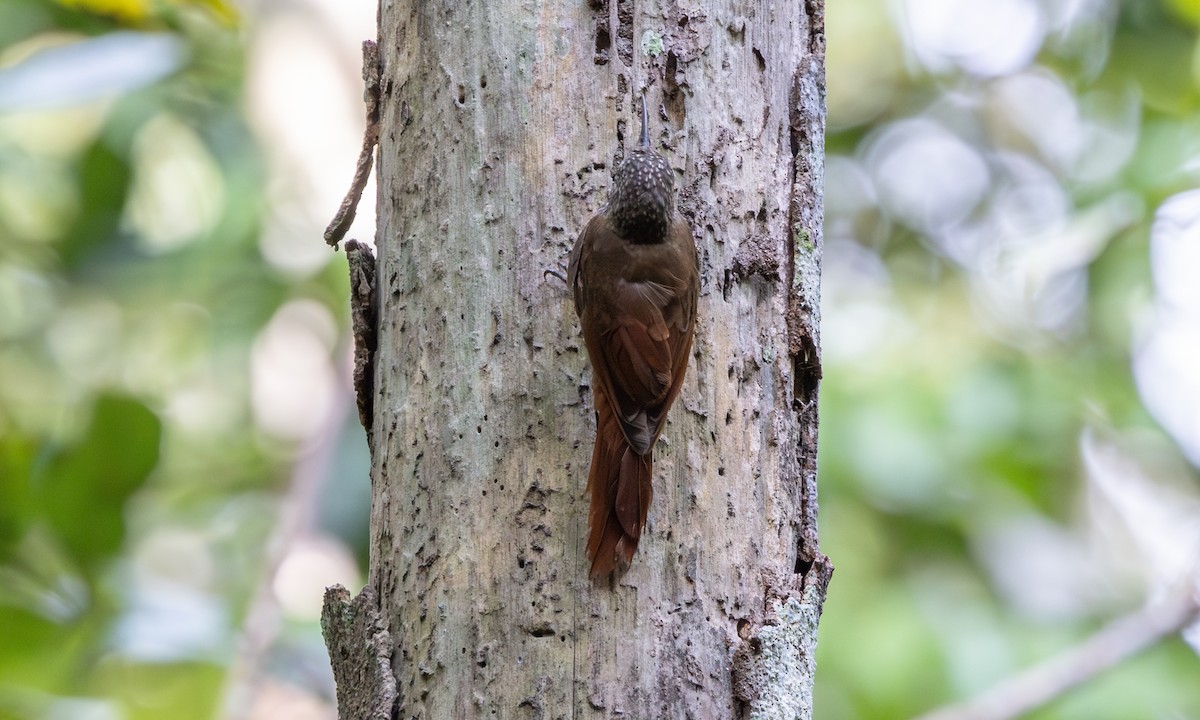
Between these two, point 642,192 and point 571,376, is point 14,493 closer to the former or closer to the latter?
point 571,376

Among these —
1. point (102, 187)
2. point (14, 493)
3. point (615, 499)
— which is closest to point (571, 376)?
point (615, 499)

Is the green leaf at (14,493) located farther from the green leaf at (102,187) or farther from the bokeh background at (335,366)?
the green leaf at (102,187)

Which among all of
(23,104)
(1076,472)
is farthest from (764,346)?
(1076,472)

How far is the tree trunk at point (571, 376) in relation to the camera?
1.83m

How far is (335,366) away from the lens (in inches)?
216

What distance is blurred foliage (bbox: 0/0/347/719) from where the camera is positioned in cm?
370

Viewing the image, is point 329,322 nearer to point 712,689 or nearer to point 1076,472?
point 1076,472

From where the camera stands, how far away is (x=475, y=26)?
2117 mm

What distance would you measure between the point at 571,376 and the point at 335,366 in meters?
3.71

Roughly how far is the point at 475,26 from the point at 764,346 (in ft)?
2.68

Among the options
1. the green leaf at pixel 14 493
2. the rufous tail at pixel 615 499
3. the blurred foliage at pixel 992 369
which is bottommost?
the rufous tail at pixel 615 499

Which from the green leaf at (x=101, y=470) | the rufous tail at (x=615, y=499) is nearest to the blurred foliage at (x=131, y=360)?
the green leaf at (x=101, y=470)

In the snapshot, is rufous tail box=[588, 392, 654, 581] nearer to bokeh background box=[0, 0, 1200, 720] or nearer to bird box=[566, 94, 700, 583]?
bird box=[566, 94, 700, 583]

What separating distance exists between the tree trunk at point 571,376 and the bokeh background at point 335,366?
67.0 inches
